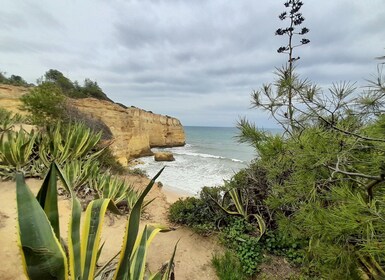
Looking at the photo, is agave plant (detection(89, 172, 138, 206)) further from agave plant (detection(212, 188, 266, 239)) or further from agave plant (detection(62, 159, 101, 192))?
agave plant (detection(212, 188, 266, 239))

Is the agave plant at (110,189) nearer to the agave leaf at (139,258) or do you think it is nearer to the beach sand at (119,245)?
the beach sand at (119,245)

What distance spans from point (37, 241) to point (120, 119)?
1745 centimetres

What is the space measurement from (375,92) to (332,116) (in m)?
0.26

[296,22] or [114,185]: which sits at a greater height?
[296,22]

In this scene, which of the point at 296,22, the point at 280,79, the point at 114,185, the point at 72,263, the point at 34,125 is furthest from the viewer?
the point at 34,125

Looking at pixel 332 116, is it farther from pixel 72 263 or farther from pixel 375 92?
pixel 72 263

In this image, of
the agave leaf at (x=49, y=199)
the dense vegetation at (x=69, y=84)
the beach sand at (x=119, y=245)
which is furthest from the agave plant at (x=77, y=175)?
the dense vegetation at (x=69, y=84)

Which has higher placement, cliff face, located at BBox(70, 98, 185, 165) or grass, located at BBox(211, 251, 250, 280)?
cliff face, located at BBox(70, 98, 185, 165)

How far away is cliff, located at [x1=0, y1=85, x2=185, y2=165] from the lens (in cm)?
1404

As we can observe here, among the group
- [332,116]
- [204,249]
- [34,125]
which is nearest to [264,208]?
[204,249]

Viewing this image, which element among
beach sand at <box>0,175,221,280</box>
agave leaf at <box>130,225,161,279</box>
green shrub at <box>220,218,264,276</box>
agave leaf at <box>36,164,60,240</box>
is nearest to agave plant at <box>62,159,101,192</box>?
beach sand at <box>0,175,221,280</box>

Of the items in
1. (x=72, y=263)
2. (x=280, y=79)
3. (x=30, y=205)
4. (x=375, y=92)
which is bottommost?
(x=72, y=263)

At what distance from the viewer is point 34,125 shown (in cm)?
825

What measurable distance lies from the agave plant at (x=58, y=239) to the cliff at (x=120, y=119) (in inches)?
388
